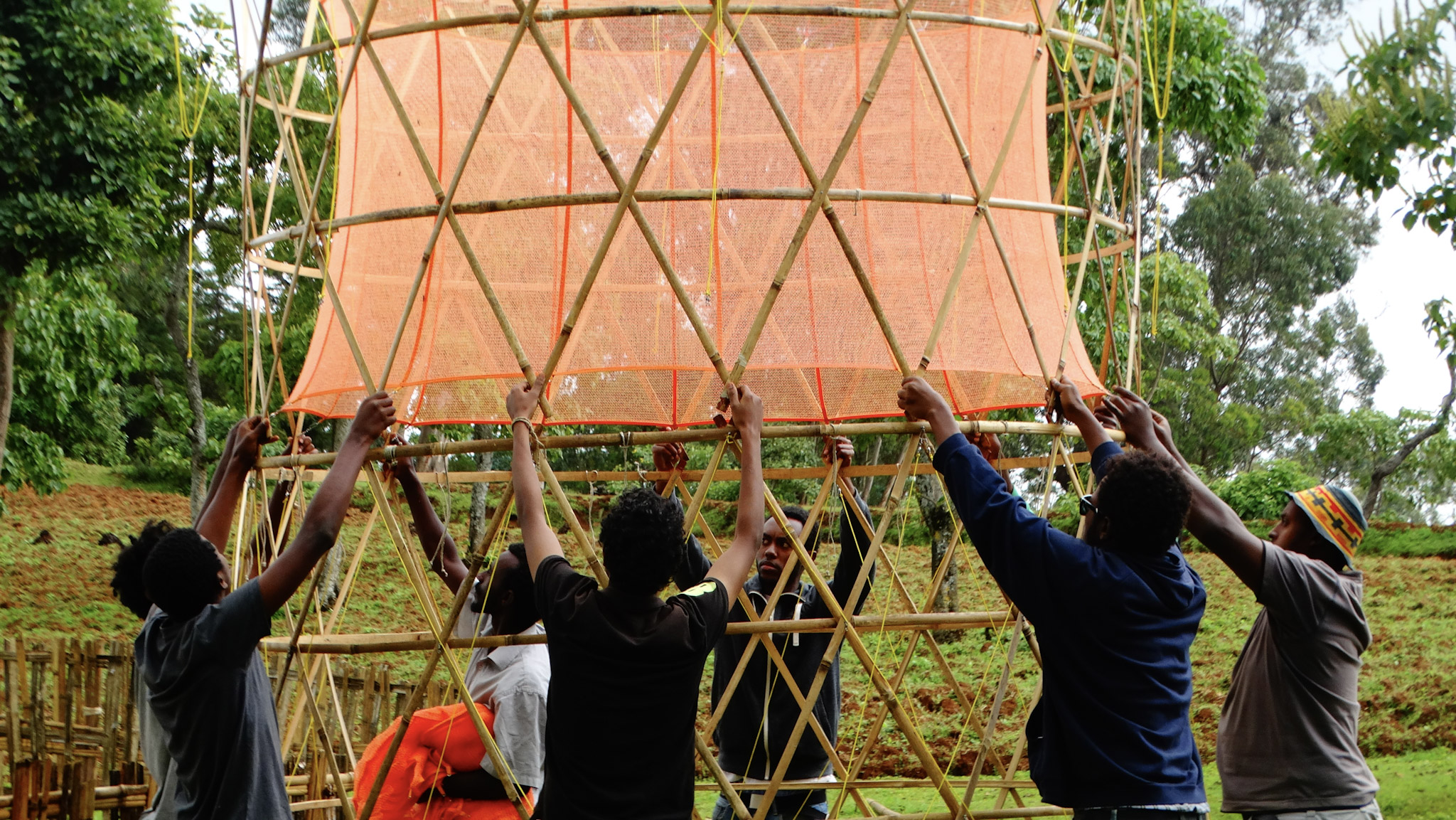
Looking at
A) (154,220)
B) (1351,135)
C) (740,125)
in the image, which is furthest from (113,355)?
(1351,135)

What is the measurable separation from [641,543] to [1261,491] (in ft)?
44.9

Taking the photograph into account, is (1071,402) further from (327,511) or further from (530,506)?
(327,511)

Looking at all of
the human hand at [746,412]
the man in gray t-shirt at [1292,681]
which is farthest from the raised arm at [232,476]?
the man in gray t-shirt at [1292,681]

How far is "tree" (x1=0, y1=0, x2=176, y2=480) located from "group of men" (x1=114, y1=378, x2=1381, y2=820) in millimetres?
5247

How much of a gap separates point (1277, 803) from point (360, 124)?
3901mm

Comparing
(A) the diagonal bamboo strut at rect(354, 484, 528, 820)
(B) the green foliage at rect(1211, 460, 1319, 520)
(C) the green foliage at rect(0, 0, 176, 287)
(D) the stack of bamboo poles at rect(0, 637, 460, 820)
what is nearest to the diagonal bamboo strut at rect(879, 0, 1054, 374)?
(A) the diagonal bamboo strut at rect(354, 484, 528, 820)

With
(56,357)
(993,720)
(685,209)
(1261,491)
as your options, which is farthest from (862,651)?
(1261,491)

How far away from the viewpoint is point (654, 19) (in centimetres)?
480

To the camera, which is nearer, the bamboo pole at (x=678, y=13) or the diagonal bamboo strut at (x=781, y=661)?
the bamboo pole at (x=678, y=13)

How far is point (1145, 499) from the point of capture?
2.76 meters

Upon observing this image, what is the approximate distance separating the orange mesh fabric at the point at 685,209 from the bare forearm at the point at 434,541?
46cm

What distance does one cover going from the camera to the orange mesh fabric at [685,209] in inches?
181

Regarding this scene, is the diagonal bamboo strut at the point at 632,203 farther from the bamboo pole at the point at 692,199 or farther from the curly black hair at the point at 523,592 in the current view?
the curly black hair at the point at 523,592

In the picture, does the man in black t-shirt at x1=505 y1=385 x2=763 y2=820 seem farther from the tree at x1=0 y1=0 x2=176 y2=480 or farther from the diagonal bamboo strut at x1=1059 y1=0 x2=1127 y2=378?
the tree at x1=0 y1=0 x2=176 y2=480
